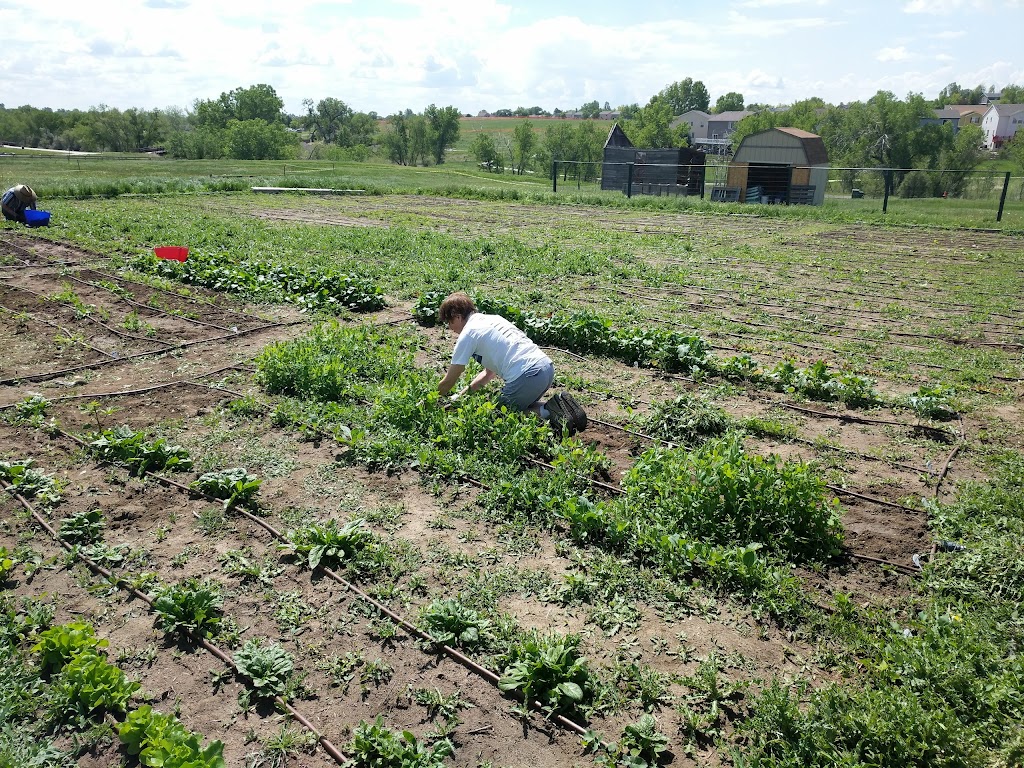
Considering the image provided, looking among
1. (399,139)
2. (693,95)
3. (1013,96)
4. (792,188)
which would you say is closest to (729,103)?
(693,95)

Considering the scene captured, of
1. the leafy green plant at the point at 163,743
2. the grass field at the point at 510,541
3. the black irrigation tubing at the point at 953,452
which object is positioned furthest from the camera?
the black irrigation tubing at the point at 953,452

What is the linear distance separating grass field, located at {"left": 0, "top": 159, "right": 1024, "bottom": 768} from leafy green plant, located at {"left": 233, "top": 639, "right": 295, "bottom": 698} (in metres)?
0.02

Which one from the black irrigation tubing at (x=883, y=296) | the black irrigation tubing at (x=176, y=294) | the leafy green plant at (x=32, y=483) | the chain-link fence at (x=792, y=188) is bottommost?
the leafy green plant at (x=32, y=483)

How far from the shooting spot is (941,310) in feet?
38.2

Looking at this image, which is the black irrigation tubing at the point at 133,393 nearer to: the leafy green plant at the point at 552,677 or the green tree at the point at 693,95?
the leafy green plant at the point at 552,677

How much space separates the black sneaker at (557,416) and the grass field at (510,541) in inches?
9.2

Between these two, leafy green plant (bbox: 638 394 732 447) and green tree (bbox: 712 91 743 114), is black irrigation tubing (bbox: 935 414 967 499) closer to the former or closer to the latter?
leafy green plant (bbox: 638 394 732 447)

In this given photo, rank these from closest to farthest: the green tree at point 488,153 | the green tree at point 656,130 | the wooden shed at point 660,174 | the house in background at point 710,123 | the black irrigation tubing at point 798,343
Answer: the black irrigation tubing at point 798,343 < the wooden shed at point 660,174 < the green tree at point 656,130 < the green tree at point 488,153 < the house in background at point 710,123

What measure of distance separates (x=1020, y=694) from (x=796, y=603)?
116cm

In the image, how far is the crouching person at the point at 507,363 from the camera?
640cm

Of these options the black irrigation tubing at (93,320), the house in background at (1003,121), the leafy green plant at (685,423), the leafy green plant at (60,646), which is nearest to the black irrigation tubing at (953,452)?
the leafy green plant at (685,423)

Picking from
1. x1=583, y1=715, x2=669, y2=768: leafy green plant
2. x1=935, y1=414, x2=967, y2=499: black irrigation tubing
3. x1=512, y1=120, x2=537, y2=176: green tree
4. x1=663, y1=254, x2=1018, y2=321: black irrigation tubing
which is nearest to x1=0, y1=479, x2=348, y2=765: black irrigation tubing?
x1=583, y1=715, x2=669, y2=768: leafy green plant

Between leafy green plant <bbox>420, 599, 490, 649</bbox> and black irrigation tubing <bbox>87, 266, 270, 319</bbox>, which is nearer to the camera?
leafy green plant <bbox>420, 599, 490, 649</bbox>

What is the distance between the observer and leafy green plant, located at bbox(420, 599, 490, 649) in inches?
159
